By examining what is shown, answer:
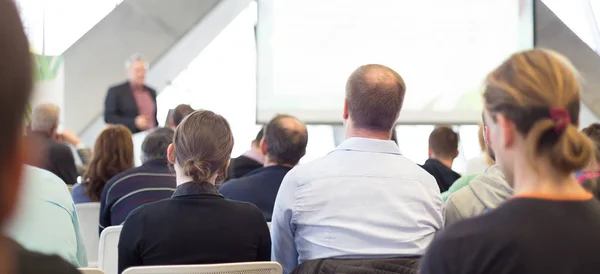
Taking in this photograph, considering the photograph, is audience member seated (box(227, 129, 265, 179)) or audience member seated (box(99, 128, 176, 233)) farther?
audience member seated (box(227, 129, 265, 179))

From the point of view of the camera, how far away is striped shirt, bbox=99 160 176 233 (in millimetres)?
3184

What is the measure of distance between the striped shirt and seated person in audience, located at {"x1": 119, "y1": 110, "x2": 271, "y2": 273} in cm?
90

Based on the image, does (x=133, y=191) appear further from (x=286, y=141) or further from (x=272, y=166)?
(x=286, y=141)

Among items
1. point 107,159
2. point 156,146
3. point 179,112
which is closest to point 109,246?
point 156,146

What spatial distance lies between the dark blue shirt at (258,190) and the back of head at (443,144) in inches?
67.1

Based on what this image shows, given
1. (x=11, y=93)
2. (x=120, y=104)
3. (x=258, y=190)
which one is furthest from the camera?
(x=120, y=104)

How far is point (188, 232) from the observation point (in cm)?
219

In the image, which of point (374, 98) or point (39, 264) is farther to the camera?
point (374, 98)

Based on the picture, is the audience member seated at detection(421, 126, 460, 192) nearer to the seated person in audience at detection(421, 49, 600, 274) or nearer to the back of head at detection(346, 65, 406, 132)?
the back of head at detection(346, 65, 406, 132)

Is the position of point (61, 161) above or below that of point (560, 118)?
below

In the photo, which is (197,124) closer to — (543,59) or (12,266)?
(543,59)

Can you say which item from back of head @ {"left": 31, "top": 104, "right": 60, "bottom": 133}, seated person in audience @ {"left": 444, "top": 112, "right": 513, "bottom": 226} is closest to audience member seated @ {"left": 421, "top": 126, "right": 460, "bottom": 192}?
seated person in audience @ {"left": 444, "top": 112, "right": 513, "bottom": 226}

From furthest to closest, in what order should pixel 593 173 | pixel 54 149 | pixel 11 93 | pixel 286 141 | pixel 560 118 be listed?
pixel 54 149 → pixel 286 141 → pixel 593 173 → pixel 560 118 → pixel 11 93

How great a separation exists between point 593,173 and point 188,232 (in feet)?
3.99
